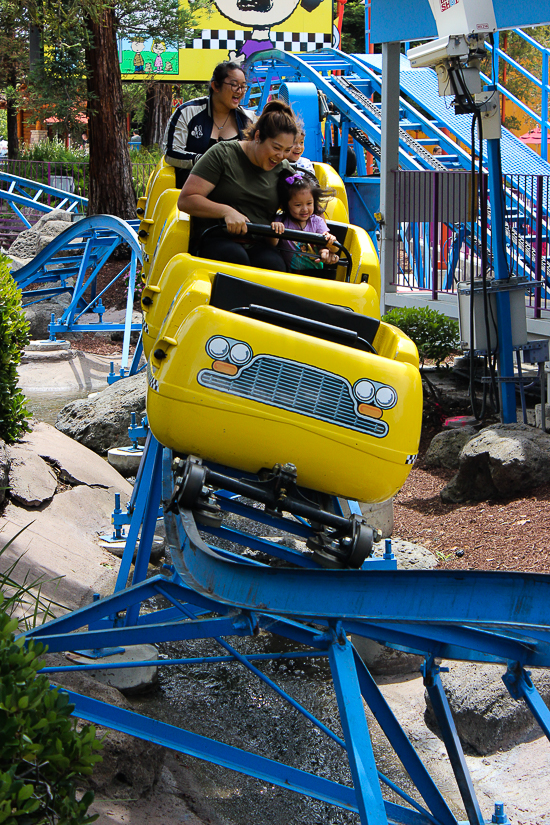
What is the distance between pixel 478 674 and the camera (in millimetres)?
3840

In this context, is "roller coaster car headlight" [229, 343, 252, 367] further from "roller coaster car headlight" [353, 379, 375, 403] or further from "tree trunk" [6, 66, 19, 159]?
"tree trunk" [6, 66, 19, 159]

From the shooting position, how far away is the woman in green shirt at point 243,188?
11.5 ft

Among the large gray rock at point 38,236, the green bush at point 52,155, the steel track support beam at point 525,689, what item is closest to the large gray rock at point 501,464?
the steel track support beam at point 525,689

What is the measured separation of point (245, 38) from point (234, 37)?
1.03 ft

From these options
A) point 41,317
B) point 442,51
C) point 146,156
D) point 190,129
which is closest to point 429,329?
point 442,51

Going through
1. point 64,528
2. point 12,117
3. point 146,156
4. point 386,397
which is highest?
point 12,117

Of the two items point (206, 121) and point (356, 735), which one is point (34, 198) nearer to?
point (206, 121)

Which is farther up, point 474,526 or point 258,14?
point 258,14

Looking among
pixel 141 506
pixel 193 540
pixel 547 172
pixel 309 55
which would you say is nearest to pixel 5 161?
pixel 309 55

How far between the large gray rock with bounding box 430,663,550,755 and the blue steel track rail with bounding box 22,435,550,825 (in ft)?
3.11

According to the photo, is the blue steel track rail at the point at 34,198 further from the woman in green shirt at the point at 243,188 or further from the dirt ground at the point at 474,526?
the woman in green shirt at the point at 243,188

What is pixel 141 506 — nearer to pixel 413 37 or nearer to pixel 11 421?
pixel 11 421

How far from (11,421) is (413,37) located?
17.8 feet

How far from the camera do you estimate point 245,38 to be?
74.8ft
